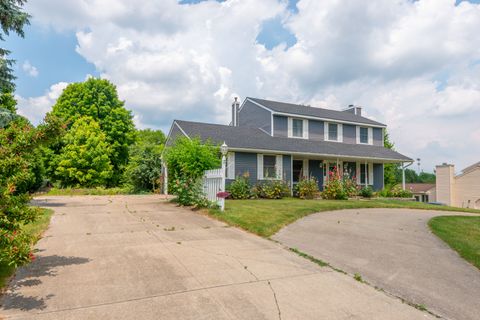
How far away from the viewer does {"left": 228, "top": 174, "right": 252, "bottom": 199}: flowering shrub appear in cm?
1562

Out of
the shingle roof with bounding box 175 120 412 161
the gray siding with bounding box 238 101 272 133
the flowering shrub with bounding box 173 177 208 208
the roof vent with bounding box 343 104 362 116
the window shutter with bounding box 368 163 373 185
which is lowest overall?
the flowering shrub with bounding box 173 177 208 208

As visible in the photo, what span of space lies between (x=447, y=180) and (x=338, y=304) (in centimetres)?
4154

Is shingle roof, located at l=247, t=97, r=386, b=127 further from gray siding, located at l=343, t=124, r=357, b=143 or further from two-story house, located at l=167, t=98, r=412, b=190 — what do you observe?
gray siding, located at l=343, t=124, r=357, b=143

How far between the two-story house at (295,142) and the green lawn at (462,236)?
9.34m

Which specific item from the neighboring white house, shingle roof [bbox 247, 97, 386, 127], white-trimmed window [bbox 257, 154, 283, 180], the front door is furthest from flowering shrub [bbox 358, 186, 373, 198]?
the neighboring white house

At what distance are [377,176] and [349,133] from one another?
148 inches

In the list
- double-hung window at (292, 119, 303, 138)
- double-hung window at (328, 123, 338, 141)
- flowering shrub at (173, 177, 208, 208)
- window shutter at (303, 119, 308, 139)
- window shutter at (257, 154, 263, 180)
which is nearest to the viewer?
flowering shrub at (173, 177, 208, 208)

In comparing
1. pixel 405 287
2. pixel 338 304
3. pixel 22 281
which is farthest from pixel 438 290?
pixel 22 281

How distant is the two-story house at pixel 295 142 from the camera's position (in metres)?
17.5

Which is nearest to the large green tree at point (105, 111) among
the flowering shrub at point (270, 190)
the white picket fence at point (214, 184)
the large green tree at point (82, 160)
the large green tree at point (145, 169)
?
the large green tree at point (82, 160)

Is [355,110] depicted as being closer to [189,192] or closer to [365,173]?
[365,173]

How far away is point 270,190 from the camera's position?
16594 millimetres

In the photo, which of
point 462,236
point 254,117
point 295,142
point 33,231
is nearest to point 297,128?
point 295,142

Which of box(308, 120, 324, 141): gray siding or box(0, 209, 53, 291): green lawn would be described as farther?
box(308, 120, 324, 141): gray siding
